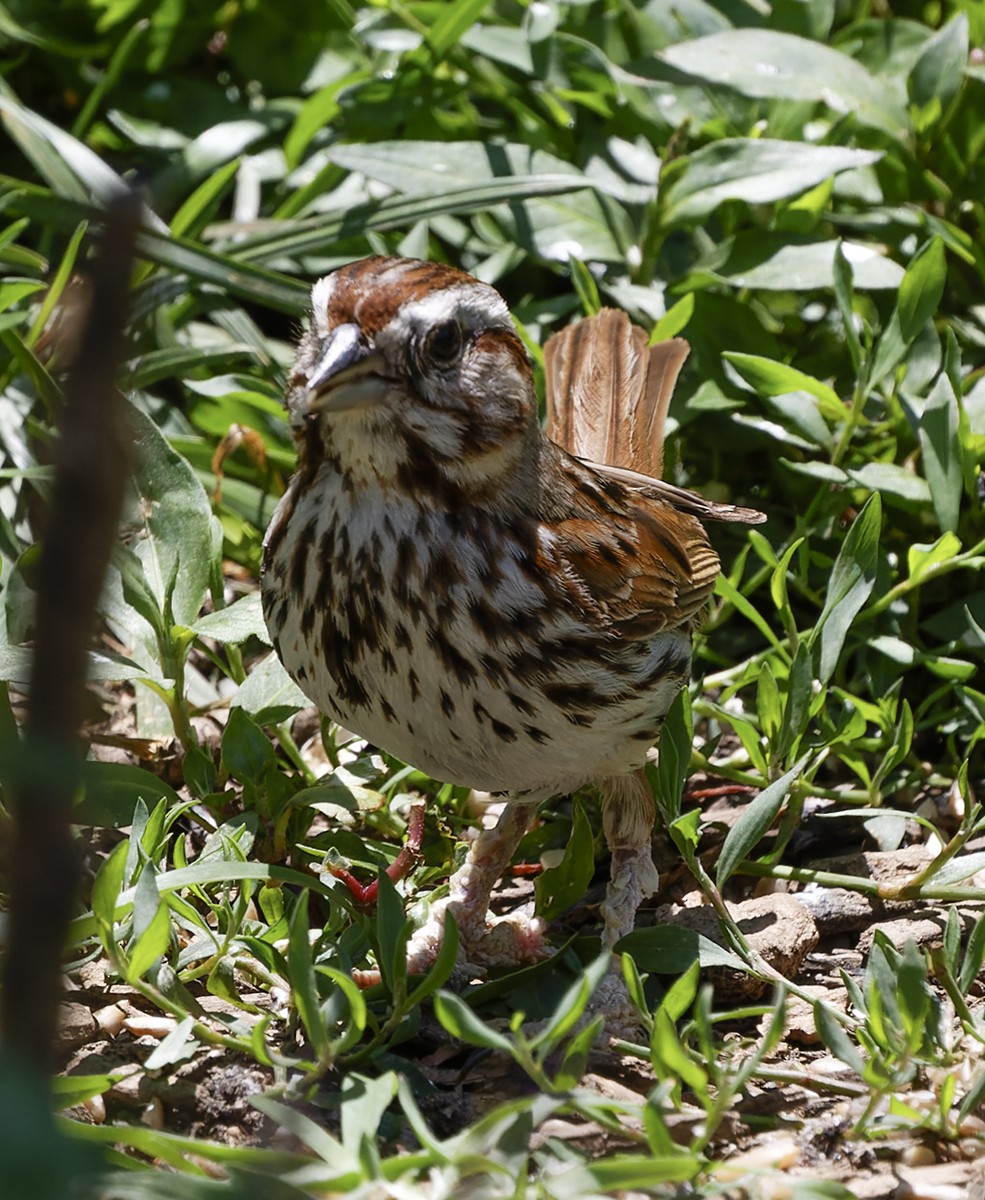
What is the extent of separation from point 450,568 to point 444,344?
36cm

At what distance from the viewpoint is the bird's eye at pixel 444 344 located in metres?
2.56

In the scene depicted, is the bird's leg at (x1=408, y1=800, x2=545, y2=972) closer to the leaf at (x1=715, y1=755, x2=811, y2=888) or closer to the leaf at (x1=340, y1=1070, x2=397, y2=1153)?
the leaf at (x1=715, y1=755, x2=811, y2=888)

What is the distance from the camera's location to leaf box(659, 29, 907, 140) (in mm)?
4184

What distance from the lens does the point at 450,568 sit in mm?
2686

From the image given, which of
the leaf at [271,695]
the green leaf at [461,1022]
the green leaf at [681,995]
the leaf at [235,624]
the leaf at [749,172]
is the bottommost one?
the green leaf at [681,995]

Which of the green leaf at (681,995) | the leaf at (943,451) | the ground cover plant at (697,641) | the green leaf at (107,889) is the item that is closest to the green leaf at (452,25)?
the ground cover plant at (697,641)

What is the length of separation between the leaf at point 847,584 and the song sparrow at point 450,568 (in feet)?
1.19

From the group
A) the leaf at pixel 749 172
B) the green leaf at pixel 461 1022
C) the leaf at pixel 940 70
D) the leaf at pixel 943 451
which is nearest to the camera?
the green leaf at pixel 461 1022

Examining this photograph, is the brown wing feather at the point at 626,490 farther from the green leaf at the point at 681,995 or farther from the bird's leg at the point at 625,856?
the green leaf at the point at 681,995

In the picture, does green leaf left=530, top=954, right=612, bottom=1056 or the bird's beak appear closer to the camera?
green leaf left=530, top=954, right=612, bottom=1056

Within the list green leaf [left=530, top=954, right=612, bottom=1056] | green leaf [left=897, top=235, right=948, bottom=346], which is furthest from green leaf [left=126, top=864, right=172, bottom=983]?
green leaf [left=897, top=235, right=948, bottom=346]

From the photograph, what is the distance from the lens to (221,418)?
396 cm

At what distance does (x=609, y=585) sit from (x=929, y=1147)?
1.05 metres

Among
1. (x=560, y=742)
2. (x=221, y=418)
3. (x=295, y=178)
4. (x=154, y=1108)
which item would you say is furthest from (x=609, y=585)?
Answer: (x=295, y=178)
